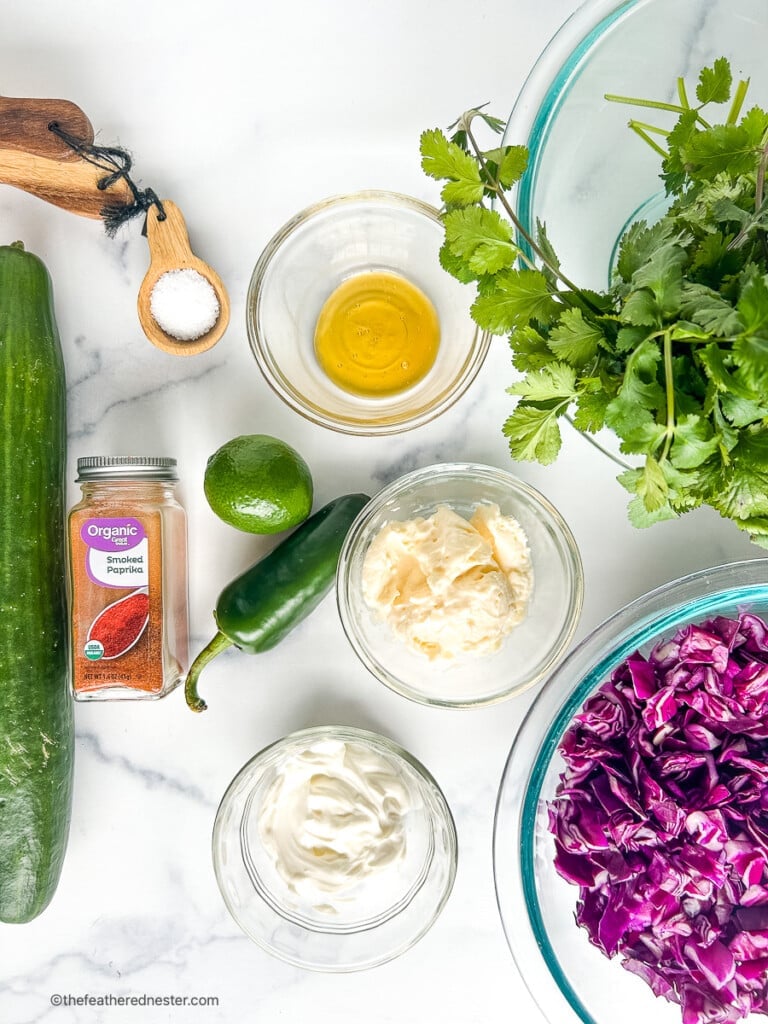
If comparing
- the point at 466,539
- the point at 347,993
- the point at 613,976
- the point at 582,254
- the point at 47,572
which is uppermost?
the point at 582,254

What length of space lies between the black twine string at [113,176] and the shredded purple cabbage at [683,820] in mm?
1008

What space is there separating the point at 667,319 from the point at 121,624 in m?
0.85

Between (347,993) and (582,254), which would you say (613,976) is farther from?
(582,254)

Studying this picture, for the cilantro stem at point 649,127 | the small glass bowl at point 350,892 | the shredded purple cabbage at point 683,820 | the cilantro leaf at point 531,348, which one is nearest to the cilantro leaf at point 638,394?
the cilantro leaf at point 531,348

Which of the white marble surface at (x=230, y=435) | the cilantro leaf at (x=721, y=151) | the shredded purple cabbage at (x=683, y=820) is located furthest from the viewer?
the white marble surface at (x=230, y=435)

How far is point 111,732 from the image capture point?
53.6 inches

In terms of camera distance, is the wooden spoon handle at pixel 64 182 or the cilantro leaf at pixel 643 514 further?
the wooden spoon handle at pixel 64 182

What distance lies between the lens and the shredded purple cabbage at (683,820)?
3.47ft

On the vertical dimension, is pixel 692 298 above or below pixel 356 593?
above

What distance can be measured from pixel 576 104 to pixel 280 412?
2.01ft

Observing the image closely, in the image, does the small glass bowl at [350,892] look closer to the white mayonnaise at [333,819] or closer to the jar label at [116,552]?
the white mayonnaise at [333,819]

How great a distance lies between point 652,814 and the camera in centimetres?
107

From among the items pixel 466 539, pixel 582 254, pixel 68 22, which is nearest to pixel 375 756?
pixel 466 539

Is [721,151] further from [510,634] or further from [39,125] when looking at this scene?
[39,125]
